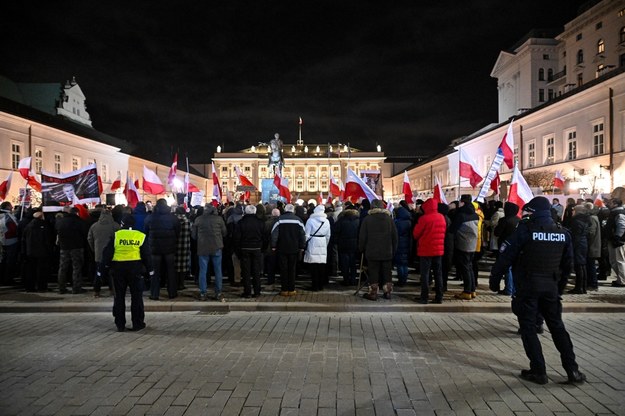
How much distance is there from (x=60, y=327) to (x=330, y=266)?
677 cm

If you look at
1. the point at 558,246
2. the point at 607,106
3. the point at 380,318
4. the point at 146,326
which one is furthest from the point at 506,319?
the point at 607,106

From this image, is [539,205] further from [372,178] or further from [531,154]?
[531,154]

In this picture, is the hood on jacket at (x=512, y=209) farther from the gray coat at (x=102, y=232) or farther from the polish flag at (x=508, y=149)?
the gray coat at (x=102, y=232)

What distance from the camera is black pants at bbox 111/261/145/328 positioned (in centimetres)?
771

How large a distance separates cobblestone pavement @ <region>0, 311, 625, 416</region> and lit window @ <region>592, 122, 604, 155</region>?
22297 mm

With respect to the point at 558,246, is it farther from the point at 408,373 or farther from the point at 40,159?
the point at 40,159

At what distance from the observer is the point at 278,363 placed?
593 cm

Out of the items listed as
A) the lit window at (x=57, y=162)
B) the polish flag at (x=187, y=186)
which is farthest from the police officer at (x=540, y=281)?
the lit window at (x=57, y=162)

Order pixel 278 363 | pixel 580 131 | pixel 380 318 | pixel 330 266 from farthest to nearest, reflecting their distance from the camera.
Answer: pixel 580 131 < pixel 330 266 < pixel 380 318 < pixel 278 363

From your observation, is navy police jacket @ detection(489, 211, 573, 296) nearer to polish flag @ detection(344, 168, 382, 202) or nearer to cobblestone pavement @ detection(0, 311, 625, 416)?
cobblestone pavement @ detection(0, 311, 625, 416)

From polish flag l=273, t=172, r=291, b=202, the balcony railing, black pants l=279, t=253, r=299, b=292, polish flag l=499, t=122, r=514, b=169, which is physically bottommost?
black pants l=279, t=253, r=299, b=292

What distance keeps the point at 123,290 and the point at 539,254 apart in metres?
6.16

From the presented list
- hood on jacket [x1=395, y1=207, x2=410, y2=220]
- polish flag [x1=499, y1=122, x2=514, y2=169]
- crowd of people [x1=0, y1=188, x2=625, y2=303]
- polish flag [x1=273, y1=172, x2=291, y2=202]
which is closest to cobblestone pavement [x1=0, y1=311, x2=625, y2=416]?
crowd of people [x1=0, y1=188, x2=625, y2=303]

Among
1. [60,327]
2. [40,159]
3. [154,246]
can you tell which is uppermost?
[40,159]
